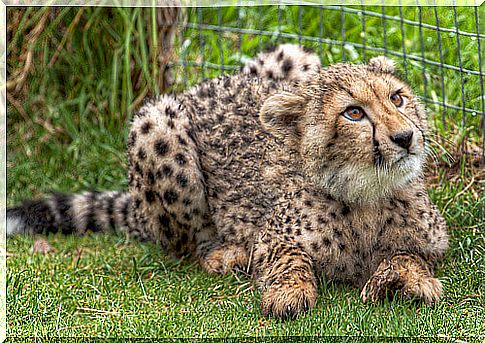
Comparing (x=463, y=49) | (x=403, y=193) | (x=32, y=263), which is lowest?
Result: (x=32, y=263)

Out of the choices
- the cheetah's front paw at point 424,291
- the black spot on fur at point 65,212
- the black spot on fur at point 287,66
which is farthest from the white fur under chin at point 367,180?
the black spot on fur at point 65,212

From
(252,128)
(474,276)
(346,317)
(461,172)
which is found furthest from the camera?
(461,172)

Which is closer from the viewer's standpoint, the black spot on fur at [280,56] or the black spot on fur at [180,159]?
the black spot on fur at [180,159]

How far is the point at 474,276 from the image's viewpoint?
140 inches

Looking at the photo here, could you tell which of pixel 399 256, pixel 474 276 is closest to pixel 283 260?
pixel 399 256

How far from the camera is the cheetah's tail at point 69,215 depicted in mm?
4777

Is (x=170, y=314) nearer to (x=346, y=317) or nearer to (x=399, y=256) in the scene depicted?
(x=346, y=317)

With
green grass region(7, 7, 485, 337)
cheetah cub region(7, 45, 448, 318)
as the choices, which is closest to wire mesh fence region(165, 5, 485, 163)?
green grass region(7, 7, 485, 337)

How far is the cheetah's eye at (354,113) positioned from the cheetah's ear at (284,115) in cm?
29

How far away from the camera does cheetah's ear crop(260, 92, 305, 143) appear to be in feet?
12.2

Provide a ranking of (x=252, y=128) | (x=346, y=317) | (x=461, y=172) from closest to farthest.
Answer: (x=346, y=317) < (x=252, y=128) < (x=461, y=172)

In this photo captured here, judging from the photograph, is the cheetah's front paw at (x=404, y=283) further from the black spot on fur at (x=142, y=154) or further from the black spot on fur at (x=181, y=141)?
the black spot on fur at (x=142, y=154)

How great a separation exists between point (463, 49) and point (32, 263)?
2.49m

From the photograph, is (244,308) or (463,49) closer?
(244,308)
